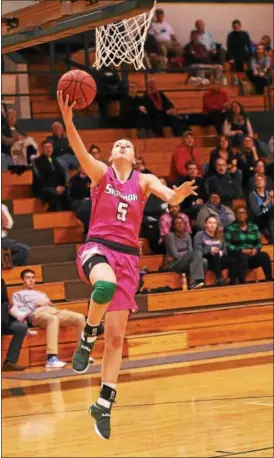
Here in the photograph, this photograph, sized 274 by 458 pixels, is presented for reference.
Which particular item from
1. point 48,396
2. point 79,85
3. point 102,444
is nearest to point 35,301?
point 48,396

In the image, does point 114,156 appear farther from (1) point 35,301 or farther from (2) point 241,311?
(2) point 241,311

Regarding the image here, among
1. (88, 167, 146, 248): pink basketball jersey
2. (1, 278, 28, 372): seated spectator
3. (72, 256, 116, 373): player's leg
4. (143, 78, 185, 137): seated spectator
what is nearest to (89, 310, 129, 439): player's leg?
(72, 256, 116, 373): player's leg

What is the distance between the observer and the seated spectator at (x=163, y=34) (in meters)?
22.0

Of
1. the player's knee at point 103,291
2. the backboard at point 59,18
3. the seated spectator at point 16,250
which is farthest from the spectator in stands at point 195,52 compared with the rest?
the player's knee at point 103,291

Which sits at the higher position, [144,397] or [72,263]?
[72,263]

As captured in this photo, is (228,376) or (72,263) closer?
(228,376)

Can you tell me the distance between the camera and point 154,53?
71.9ft

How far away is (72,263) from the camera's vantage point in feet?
55.7

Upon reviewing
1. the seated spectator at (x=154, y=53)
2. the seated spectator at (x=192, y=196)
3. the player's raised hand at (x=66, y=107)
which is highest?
the seated spectator at (x=154, y=53)

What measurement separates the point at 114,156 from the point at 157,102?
1273 centimetres

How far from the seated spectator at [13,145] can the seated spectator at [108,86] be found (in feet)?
8.41

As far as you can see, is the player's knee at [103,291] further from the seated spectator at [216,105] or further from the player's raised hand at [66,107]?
the seated spectator at [216,105]

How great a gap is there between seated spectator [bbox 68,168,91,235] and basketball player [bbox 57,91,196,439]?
9.25m

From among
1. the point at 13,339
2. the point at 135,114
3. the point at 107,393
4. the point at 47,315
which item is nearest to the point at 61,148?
the point at 135,114
